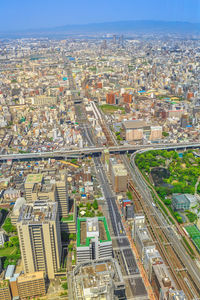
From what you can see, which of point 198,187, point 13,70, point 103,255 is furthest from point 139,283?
point 13,70

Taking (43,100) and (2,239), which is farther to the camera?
(43,100)

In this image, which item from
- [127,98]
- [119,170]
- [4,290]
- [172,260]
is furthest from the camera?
[127,98]

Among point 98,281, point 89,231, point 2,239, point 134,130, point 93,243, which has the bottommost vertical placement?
point 2,239

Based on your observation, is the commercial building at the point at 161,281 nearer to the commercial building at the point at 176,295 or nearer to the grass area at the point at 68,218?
the commercial building at the point at 176,295

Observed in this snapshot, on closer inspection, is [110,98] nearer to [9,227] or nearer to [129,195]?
[129,195]

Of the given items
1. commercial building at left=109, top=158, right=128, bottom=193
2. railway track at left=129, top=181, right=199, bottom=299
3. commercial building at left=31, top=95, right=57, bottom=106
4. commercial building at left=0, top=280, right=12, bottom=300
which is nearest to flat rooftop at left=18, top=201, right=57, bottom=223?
commercial building at left=0, top=280, right=12, bottom=300

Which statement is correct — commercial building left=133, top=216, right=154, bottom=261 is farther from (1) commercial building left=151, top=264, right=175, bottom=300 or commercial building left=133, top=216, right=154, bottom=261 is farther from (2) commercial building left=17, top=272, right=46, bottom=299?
(2) commercial building left=17, top=272, right=46, bottom=299

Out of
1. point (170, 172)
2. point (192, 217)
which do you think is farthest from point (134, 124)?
point (192, 217)
